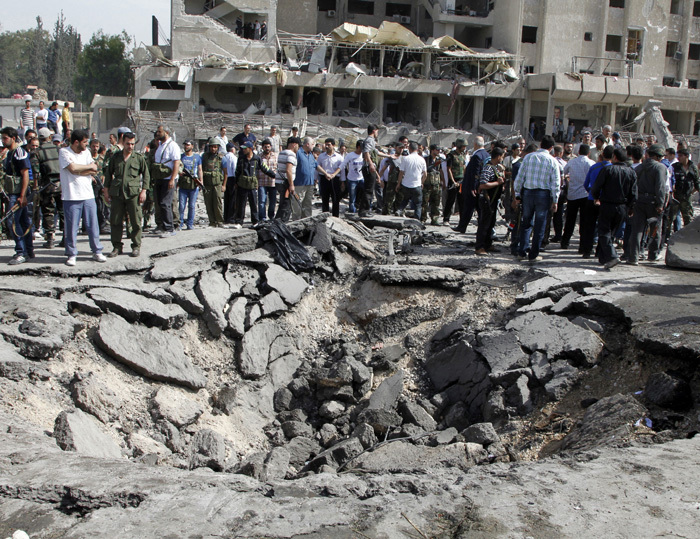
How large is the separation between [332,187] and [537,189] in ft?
15.8

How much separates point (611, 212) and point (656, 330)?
9.27ft

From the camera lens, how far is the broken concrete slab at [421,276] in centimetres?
840

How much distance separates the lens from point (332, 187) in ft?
40.5

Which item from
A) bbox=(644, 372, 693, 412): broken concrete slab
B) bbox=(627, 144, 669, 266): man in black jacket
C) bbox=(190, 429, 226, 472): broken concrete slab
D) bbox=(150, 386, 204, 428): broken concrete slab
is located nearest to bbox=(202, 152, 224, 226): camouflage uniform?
bbox=(150, 386, 204, 428): broken concrete slab

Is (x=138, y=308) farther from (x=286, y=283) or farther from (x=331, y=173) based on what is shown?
(x=331, y=173)

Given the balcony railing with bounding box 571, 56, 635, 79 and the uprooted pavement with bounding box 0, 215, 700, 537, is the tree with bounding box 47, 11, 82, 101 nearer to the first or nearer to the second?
the balcony railing with bounding box 571, 56, 635, 79

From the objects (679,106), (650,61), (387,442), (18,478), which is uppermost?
(650,61)

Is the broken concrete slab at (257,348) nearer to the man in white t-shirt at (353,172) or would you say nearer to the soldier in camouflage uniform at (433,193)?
the man in white t-shirt at (353,172)

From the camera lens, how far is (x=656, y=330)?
599 centimetres

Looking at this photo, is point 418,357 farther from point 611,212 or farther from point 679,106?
point 679,106

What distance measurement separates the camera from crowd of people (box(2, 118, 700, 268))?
7672 mm

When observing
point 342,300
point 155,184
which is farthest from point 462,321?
point 155,184

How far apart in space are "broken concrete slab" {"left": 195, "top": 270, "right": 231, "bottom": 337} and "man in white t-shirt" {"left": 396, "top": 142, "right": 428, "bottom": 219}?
17.2 ft

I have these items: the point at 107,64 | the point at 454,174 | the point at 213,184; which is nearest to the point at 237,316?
the point at 213,184
